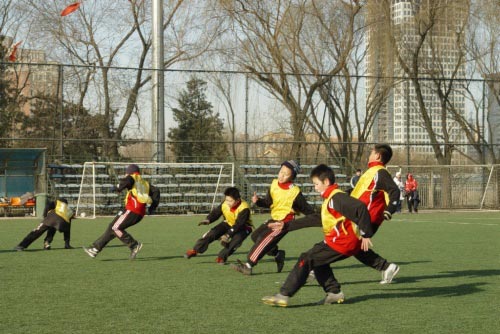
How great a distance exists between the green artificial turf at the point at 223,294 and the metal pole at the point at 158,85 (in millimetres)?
15319

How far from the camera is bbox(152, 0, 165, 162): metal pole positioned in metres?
31.0

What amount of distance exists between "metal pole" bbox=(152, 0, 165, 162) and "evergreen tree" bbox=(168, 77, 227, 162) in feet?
1.81

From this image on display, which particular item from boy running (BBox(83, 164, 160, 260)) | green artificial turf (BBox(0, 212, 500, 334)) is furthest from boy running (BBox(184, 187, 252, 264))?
boy running (BBox(83, 164, 160, 260))

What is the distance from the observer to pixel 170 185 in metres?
30.5

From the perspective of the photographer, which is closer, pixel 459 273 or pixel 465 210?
pixel 459 273

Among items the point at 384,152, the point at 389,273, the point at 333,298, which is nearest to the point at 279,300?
the point at 333,298

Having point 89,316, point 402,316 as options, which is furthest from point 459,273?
point 89,316

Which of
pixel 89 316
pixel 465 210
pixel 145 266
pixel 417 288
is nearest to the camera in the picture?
pixel 89 316

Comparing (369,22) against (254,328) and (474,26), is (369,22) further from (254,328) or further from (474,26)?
(254,328)

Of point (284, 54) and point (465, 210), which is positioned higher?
point (284, 54)

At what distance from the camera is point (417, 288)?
9.61 meters

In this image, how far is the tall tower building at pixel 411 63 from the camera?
115ft

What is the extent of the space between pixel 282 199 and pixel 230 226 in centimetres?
209

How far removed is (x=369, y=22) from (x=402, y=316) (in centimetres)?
3248
